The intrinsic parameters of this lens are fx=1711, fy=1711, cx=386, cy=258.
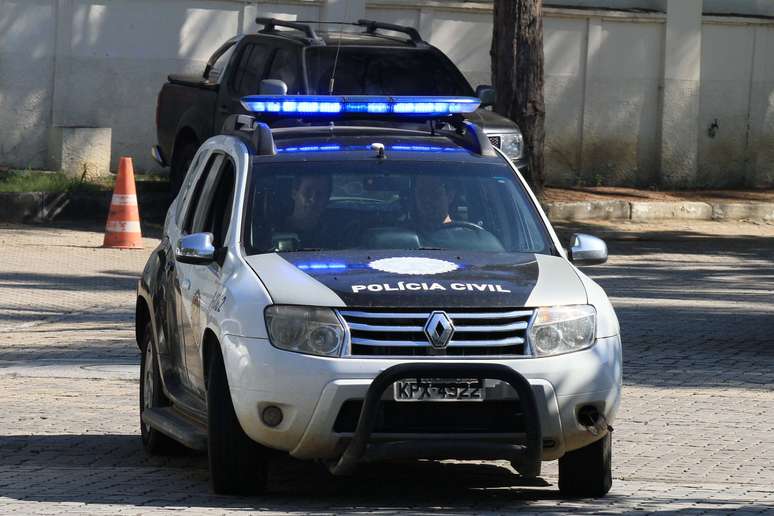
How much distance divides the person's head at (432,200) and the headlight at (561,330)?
105cm

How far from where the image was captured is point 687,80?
2327 centimetres

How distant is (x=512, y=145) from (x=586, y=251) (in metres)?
8.99

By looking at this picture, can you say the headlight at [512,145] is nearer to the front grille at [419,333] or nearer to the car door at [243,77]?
the car door at [243,77]

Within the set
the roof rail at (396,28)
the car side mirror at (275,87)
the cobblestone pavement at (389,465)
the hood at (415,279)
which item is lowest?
the cobblestone pavement at (389,465)

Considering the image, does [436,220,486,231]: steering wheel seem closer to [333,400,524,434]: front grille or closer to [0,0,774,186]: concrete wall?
[333,400,524,434]: front grille

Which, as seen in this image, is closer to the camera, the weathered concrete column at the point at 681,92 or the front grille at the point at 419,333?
the front grille at the point at 419,333

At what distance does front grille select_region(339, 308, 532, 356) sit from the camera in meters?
6.78

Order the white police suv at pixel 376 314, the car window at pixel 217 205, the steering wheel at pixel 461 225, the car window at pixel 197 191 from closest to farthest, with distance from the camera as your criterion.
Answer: the white police suv at pixel 376 314, the steering wheel at pixel 461 225, the car window at pixel 217 205, the car window at pixel 197 191

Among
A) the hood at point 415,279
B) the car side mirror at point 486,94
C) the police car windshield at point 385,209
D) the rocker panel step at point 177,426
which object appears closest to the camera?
the hood at point 415,279

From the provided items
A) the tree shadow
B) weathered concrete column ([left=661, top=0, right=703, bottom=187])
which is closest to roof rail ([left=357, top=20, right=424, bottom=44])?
weathered concrete column ([left=661, top=0, right=703, bottom=187])

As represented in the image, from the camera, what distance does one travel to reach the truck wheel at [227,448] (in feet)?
23.0

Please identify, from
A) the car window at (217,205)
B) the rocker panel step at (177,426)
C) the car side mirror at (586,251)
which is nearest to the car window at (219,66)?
the car window at (217,205)

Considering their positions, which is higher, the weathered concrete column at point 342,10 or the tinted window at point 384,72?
the weathered concrete column at point 342,10

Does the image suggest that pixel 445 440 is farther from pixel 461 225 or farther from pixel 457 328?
pixel 461 225
